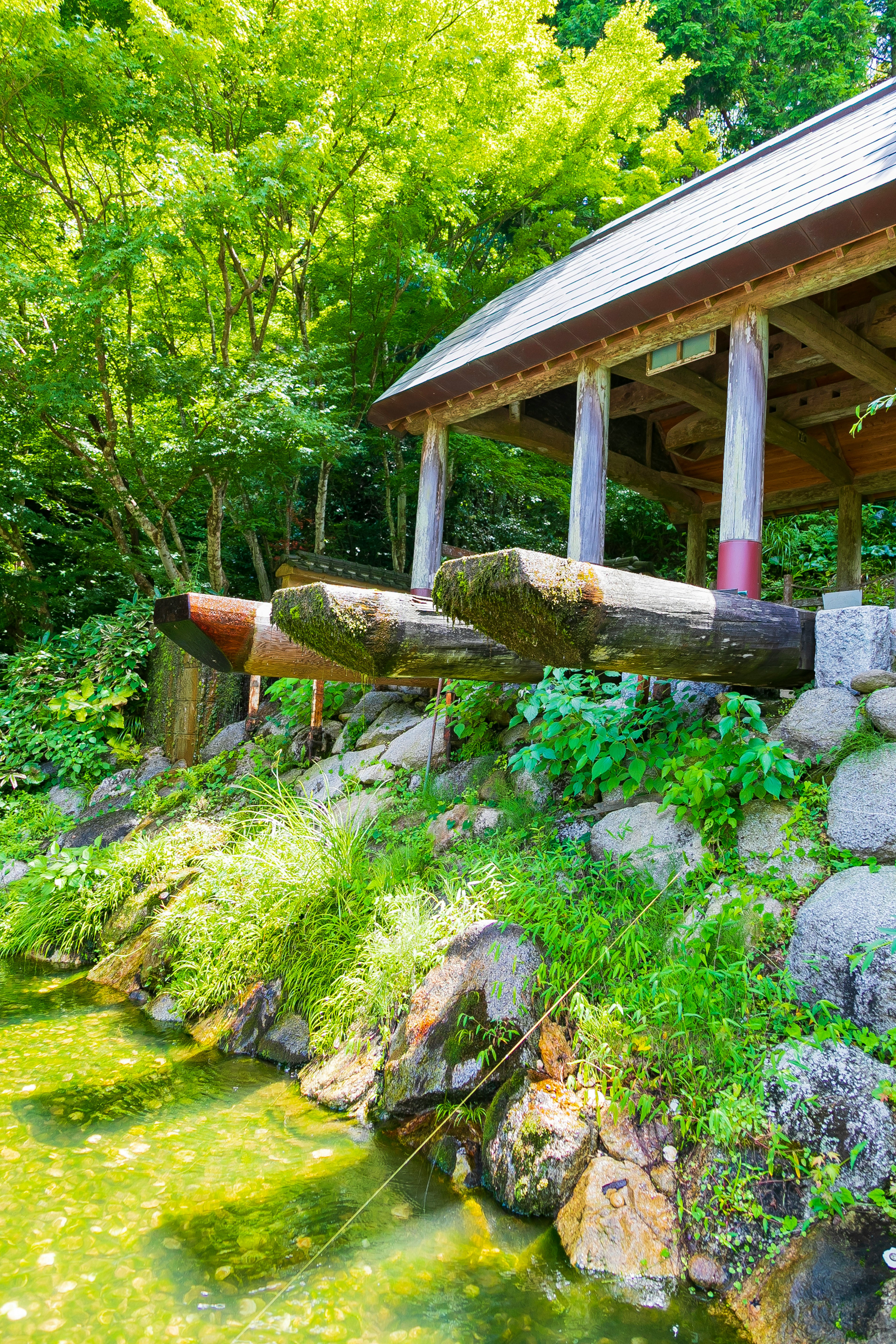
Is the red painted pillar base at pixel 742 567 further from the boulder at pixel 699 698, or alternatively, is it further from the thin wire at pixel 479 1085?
the thin wire at pixel 479 1085

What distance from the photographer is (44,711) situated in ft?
27.4

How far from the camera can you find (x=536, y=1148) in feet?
9.09

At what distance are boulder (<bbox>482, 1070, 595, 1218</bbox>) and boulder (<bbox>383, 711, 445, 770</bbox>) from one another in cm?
280

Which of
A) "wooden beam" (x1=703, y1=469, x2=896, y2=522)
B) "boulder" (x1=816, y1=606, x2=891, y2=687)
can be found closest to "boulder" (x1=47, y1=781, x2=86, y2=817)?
"boulder" (x1=816, y1=606, x2=891, y2=687)

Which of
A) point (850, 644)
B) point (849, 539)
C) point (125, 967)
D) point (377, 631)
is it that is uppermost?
point (849, 539)

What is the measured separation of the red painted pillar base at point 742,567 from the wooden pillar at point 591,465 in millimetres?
1130

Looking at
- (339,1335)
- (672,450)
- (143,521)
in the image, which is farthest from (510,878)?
(143,521)

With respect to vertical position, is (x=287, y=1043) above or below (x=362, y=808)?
below

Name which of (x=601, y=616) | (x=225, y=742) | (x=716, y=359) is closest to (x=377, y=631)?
(x=601, y=616)

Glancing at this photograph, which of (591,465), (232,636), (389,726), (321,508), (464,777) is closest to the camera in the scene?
(232,636)

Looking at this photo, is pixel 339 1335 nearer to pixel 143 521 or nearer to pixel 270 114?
pixel 143 521

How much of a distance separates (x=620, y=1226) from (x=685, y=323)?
198 inches

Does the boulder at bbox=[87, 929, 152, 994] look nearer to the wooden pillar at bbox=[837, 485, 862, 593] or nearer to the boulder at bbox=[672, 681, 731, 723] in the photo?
the boulder at bbox=[672, 681, 731, 723]

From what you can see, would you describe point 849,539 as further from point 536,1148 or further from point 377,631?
point 536,1148
